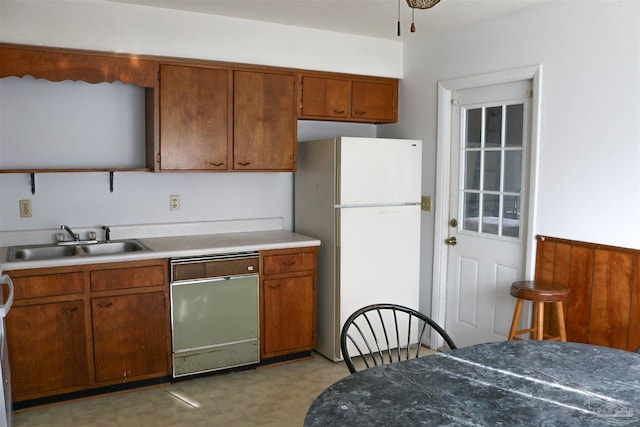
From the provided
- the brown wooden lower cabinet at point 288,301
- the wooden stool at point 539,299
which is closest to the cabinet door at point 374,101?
the brown wooden lower cabinet at point 288,301

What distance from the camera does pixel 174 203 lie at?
12.7ft

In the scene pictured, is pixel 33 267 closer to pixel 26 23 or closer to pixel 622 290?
pixel 26 23

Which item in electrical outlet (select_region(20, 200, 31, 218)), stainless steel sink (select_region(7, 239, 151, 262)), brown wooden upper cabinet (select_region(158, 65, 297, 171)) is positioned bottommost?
stainless steel sink (select_region(7, 239, 151, 262))

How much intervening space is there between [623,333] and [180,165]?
2.81m

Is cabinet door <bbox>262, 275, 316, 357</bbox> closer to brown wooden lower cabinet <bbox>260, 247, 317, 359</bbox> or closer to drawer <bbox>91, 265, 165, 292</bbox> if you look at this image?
brown wooden lower cabinet <bbox>260, 247, 317, 359</bbox>

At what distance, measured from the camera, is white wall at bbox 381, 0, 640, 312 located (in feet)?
9.23

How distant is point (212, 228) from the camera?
400cm

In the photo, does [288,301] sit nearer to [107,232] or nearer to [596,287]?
[107,232]

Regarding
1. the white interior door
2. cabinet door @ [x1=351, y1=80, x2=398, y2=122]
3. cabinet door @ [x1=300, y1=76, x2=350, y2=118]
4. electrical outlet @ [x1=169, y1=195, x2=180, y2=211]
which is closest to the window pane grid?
the white interior door

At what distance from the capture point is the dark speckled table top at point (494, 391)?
58.7 inches

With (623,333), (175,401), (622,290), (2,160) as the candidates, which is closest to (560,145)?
(622,290)

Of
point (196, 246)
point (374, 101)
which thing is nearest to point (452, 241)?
point (374, 101)

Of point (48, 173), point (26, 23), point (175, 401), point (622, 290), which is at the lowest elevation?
point (175, 401)

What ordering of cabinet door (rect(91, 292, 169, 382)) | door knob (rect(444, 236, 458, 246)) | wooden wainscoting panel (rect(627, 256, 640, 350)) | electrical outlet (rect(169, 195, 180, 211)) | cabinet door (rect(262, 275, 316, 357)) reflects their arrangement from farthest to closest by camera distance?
door knob (rect(444, 236, 458, 246)) → electrical outlet (rect(169, 195, 180, 211)) → cabinet door (rect(262, 275, 316, 357)) → cabinet door (rect(91, 292, 169, 382)) → wooden wainscoting panel (rect(627, 256, 640, 350))
